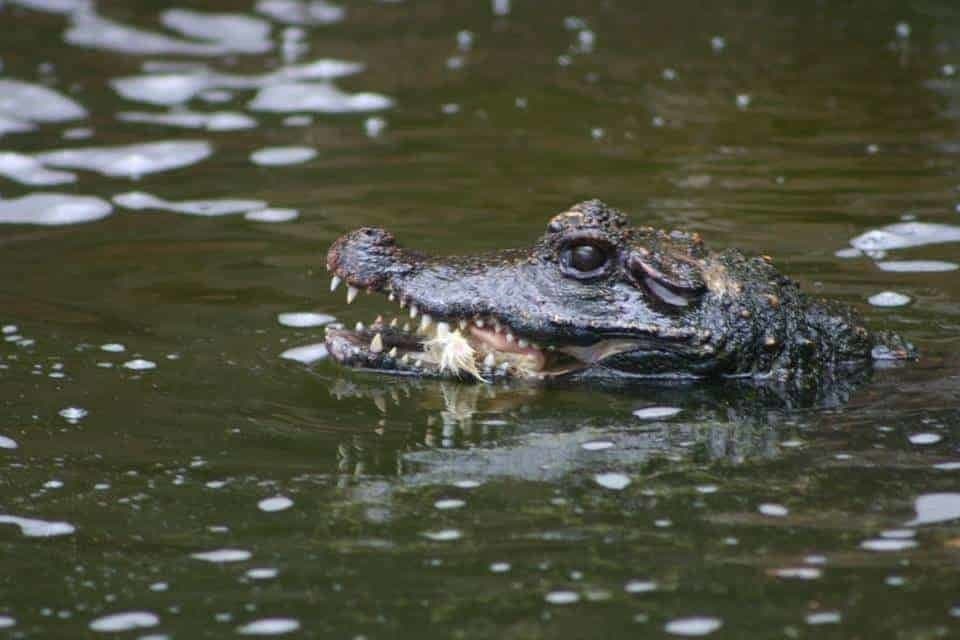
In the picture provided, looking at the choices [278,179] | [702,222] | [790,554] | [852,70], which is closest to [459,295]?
[790,554]

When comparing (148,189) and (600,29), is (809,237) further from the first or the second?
A: (600,29)

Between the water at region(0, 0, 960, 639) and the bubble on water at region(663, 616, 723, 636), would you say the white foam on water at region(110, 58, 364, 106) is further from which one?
the bubble on water at region(663, 616, 723, 636)

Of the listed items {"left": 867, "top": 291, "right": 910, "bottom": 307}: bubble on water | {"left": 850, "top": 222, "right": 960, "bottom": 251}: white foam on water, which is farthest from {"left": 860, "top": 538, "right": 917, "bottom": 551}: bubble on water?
{"left": 850, "top": 222, "right": 960, "bottom": 251}: white foam on water

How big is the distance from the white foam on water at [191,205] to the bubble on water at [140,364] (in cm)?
275

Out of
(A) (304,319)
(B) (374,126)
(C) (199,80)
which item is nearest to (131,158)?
(B) (374,126)

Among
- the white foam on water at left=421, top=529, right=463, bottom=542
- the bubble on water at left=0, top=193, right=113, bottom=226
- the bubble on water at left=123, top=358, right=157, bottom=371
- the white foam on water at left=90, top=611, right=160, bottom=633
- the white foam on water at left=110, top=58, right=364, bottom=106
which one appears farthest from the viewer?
the white foam on water at left=110, top=58, right=364, bottom=106

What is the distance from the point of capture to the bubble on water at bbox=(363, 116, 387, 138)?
1237 centimetres

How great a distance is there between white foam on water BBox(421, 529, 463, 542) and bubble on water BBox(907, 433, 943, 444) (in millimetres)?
2151

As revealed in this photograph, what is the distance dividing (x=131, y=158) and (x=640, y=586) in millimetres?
7416

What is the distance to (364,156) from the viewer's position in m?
11.8

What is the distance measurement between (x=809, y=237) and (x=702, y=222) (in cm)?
70

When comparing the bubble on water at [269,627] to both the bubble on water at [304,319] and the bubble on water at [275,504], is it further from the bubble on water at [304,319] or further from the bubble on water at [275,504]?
the bubble on water at [304,319]

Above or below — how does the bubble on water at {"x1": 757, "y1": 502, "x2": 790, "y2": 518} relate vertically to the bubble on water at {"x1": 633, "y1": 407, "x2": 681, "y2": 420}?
below

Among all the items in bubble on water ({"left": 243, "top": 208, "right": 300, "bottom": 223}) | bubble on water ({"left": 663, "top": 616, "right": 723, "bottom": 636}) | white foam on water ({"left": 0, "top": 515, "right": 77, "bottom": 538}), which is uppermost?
bubble on water ({"left": 243, "top": 208, "right": 300, "bottom": 223})
